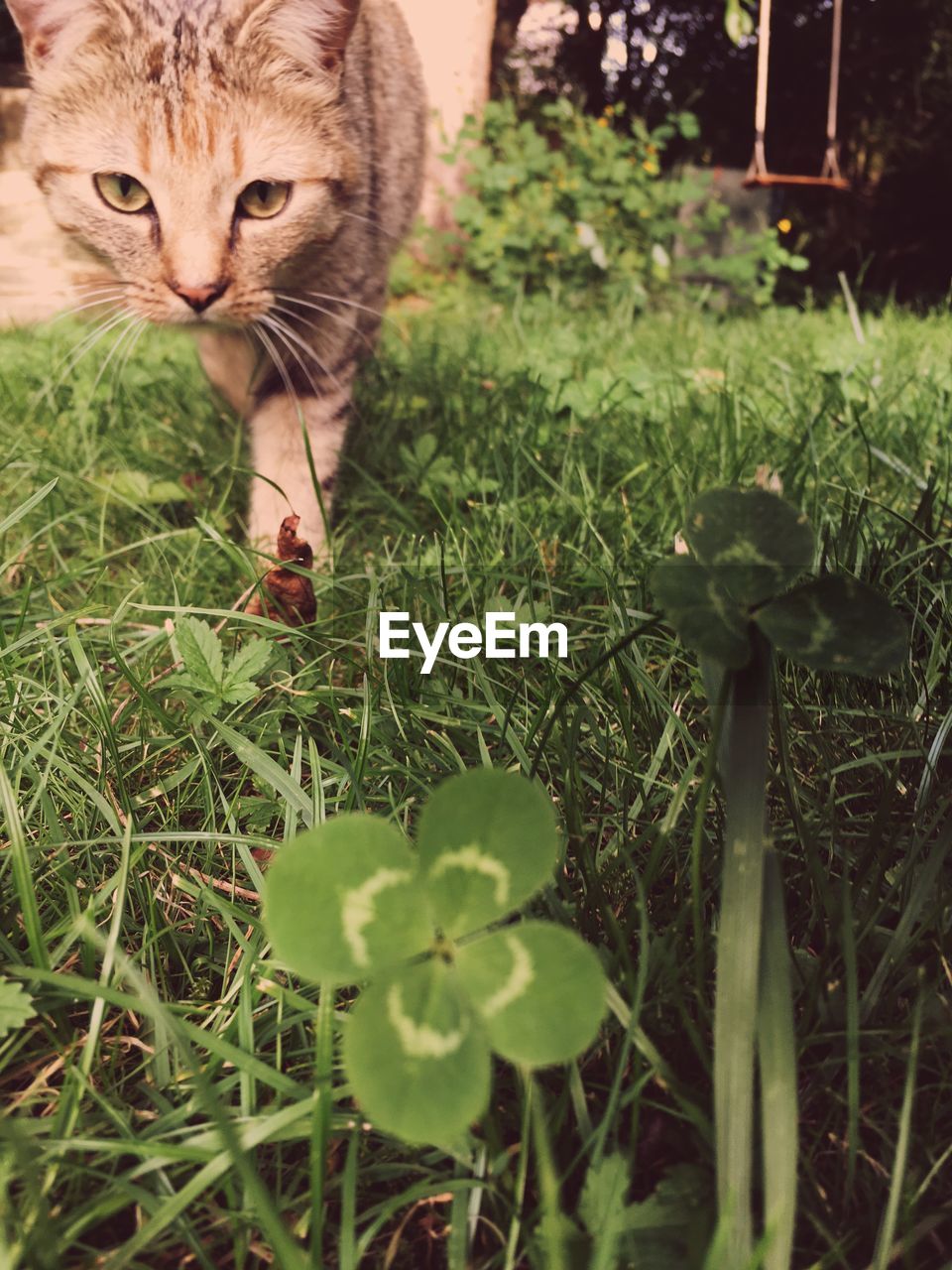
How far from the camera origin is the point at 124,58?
148 cm

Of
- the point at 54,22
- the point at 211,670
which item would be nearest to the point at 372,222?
the point at 54,22

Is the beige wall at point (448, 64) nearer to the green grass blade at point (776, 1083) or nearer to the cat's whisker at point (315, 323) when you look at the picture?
the cat's whisker at point (315, 323)

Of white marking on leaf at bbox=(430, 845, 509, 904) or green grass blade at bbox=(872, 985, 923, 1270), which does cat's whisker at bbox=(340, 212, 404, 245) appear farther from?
green grass blade at bbox=(872, 985, 923, 1270)

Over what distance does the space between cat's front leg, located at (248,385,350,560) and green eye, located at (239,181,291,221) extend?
1.01 feet

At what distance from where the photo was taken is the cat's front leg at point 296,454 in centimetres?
162

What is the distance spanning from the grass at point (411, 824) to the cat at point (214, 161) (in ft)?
0.97

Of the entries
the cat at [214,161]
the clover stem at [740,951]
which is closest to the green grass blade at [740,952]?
the clover stem at [740,951]

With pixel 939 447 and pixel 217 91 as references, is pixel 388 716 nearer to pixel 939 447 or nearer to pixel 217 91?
pixel 217 91

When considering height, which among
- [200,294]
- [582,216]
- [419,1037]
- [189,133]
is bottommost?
[419,1037]

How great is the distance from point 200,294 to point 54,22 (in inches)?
20.2

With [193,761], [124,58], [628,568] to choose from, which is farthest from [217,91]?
[193,761]

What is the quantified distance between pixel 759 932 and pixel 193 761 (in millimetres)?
602

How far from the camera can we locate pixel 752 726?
0.58m

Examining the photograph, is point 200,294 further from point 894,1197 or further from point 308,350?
point 894,1197
